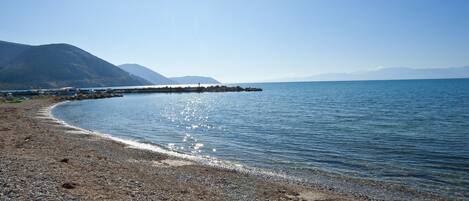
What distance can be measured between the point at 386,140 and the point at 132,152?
20502mm

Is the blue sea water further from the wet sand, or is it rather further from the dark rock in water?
the dark rock in water

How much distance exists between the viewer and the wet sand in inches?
553

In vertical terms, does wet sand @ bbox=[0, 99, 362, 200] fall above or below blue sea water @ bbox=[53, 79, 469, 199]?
above

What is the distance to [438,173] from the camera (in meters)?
21.8

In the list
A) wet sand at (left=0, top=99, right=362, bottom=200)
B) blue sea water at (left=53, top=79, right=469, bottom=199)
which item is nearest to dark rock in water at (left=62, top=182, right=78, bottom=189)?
wet sand at (left=0, top=99, right=362, bottom=200)

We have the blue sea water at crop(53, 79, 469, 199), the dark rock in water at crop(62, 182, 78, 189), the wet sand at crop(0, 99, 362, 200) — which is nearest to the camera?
the wet sand at crop(0, 99, 362, 200)

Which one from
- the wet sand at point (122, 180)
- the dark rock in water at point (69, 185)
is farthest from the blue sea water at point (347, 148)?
the dark rock in water at point (69, 185)

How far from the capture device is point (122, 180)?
1706cm

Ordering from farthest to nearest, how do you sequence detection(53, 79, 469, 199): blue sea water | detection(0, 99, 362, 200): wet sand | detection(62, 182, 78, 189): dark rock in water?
detection(53, 79, 469, 199): blue sea water < detection(62, 182, 78, 189): dark rock in water < detection(0, 99, 362, 200): wet sand

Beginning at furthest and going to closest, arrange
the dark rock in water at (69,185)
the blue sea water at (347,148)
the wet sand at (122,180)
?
the blue sea water at (347,148)
the dark rock in water at (69,185)
the wet sand at (122,180)

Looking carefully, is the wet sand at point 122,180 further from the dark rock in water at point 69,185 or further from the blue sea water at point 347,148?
the blue sea water at point 347,148

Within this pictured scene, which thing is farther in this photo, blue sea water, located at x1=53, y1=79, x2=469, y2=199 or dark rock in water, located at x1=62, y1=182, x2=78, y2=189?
blue sea water, located at x1=53, y1=79, x2=469, y2=199

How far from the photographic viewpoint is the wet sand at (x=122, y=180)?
46.1 ft

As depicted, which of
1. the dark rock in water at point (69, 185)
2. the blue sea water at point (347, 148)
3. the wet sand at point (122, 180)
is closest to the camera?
the wet sand at point (122, 180)
